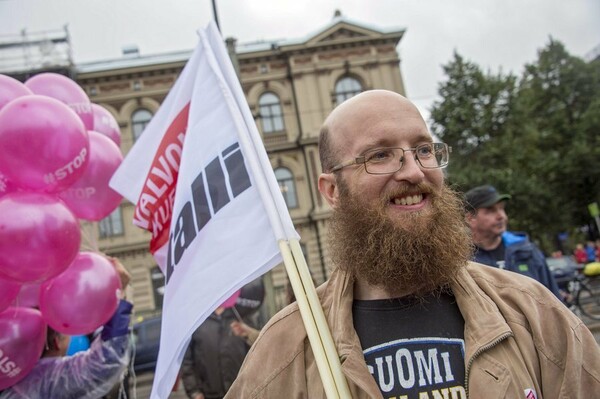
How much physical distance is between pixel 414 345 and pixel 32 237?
2.11 metres

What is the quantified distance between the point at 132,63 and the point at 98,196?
851 inches

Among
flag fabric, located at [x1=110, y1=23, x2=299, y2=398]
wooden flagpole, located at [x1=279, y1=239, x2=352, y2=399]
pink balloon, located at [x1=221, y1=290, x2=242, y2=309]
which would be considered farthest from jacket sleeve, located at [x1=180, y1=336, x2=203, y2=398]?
wooden flagpole, located at [x1=279, y1=239, x2=352, y2=399]

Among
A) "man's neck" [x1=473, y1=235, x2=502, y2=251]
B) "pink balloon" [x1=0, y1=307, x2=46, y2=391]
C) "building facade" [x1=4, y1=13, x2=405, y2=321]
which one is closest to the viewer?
"pink balloon" [x1=0, y1=307, x2=46, y2=391]

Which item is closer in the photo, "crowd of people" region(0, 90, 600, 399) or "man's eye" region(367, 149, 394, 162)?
"crowd of people" region(0, 90, 600, 399)

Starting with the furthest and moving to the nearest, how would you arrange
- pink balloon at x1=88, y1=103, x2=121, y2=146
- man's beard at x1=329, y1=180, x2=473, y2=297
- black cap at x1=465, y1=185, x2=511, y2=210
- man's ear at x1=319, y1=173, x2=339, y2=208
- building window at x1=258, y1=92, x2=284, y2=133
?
building window at x1=258, y1=92, x2=284, y2=133
pink balloon at x1=88, y1=103, x2=121, y2=146
black cap at x1=465, y1=185, x2=511, y2=210
man's ear at x1=319, y1=173, x2=339, y2=208
man's beard at x1=329, y1=180, x2=473, y2=297

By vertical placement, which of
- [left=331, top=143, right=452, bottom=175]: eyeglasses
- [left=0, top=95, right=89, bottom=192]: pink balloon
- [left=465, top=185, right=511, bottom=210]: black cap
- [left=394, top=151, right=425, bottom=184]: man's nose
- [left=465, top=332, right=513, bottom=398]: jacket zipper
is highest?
[left=0, top=95, right=89, bottom=192]: pink balloon

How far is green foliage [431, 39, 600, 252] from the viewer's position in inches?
843

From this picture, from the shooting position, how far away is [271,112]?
2283 centimetres

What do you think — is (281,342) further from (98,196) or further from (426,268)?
(98,196)

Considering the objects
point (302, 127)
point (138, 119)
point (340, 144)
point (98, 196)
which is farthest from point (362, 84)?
point (340, 144)

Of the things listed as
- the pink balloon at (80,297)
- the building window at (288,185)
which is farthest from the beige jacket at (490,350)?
the building window at (288,185)

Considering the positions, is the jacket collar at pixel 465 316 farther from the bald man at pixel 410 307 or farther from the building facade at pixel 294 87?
the building facade at pixel 294 87

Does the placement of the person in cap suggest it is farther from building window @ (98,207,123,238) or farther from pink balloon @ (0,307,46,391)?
building window @ (98,207,123,238)

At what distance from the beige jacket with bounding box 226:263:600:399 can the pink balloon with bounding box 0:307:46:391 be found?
1.82 m
